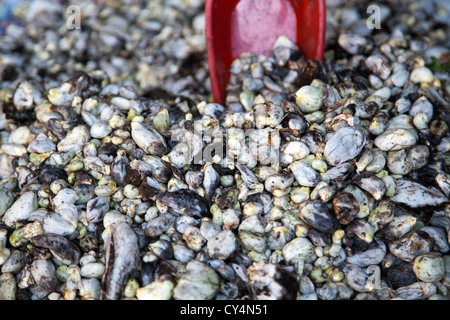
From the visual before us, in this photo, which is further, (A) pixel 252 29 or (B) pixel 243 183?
(A) pixel 252 29

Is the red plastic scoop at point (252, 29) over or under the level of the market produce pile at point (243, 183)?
over

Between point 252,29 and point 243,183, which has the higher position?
point 252,29

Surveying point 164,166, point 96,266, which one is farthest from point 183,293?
point 164,166

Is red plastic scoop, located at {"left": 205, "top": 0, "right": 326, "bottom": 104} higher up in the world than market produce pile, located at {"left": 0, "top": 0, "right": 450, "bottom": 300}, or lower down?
higher up

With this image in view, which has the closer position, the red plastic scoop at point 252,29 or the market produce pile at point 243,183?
the market produce pile at point 243,183

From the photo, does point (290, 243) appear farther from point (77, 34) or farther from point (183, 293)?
point (77, 34)
